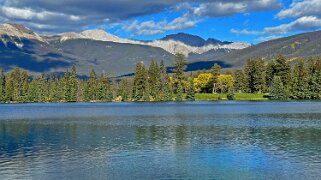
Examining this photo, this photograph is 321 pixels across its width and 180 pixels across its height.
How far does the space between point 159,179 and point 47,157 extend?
17593mm

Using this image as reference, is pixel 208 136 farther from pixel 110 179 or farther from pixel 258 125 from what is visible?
pixel 110 179

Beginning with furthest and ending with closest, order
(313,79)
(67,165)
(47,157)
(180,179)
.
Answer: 1. (313,79)
2. (47,157)
3. (67,165)
4. (180,179)

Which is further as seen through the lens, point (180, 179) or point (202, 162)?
point (202, 162)

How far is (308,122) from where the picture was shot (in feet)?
289

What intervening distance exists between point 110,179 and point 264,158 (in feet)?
58.9

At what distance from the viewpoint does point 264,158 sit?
Answer: 48.1 metres

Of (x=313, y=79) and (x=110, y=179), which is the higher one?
(x=313, y=79)

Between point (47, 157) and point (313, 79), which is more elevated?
point (313, 79)

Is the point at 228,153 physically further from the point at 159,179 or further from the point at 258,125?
the point at 258,125

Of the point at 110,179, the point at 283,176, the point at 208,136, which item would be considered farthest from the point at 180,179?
the point at 208,136

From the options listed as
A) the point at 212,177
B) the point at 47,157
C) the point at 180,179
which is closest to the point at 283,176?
the point at 212,177

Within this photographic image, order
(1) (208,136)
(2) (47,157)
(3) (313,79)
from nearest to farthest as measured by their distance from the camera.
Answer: (2) (47,157)
(1) (208,136)
(3) (313,79)

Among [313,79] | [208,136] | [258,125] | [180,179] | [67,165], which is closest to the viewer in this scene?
[180,179]

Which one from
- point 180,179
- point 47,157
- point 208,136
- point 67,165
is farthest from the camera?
point 208,136
